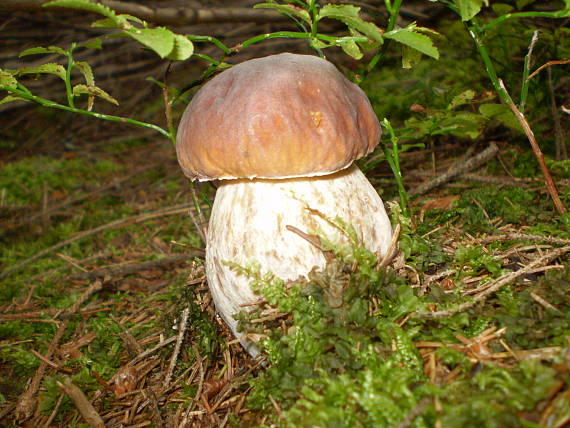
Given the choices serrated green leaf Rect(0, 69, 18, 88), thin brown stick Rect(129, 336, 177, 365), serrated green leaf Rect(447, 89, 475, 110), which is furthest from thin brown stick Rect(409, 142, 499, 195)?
serrated green leaf Rect(0, 69, 18, 88)

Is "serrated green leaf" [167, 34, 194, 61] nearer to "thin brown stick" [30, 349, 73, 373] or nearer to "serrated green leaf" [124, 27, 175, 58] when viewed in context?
"serrated green leaf" [124, 27, 175, 58]

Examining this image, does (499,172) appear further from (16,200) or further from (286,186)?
(16,200)

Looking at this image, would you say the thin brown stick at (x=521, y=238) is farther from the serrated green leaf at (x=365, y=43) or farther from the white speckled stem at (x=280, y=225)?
the serrated green leaf at (x=365, y=43)

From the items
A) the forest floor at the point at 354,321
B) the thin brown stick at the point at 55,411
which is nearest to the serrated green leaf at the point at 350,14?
the forest floor at the point at 354,321

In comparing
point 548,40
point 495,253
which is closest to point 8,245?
point 495,253

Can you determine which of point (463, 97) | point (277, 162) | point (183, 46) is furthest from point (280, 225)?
point (463, 97)

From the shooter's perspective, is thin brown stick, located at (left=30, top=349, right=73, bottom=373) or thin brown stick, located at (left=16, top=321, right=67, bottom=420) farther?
thin brown stick, located at (left=30, top=349, right=73, bottom=373)

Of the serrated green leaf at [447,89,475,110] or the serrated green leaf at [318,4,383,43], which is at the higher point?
the serrated green leaf at [318,4,383,43]
